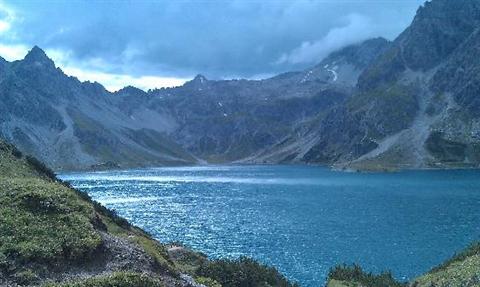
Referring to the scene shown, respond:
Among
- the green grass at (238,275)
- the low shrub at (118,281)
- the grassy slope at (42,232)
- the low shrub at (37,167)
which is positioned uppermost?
the low shrub at (37,167)

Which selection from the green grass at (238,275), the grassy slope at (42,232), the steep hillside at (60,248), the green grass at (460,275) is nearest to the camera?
the steep hillside at (60,248)

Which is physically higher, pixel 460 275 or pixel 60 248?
pixel 60 248

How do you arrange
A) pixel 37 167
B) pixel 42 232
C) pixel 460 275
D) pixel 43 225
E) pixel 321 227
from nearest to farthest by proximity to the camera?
pixel 42 232 < pixel 43 225 < pixel 460 275 < pixel 37 167 < pixel 321 227

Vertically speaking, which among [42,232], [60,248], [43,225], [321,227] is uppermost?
[43,225]

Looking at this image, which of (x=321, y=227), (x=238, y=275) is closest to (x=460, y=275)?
(x=238, y=275)

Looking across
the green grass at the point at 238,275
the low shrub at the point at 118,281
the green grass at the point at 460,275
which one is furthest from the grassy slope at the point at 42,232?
the green grass at the point at 460,275

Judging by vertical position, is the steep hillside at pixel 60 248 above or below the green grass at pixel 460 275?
above

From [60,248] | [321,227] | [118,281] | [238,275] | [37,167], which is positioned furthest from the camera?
[321,227]

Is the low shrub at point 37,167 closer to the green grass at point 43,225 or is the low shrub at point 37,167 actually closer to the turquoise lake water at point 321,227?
the green grass at point 43,225

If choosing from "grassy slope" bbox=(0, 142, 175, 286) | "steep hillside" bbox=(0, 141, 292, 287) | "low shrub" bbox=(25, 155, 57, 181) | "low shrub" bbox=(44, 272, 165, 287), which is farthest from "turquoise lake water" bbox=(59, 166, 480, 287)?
"low shrub" bbox=(44, 272, 165, 287)

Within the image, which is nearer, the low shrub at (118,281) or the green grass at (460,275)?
the low shrub at (118,281)

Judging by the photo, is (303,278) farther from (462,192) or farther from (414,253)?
(462,192)

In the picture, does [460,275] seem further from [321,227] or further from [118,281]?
[321,227]

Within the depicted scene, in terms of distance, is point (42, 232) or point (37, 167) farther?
point (37, 167)
